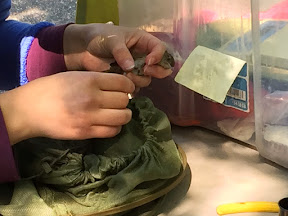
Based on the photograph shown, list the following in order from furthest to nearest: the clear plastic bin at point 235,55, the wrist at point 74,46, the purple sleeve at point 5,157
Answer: the wrist at point 74,46 < the clear plastic bin at point 235,55 < the purple sleeve at point 5,157

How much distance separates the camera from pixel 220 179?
59cm

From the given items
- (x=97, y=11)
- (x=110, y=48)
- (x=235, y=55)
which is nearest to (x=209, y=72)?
(x=235, y=55)

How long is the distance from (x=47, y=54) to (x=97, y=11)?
12cm

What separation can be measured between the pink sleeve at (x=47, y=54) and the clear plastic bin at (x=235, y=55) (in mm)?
89

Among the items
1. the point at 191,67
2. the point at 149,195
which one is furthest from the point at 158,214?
the point at 191,67

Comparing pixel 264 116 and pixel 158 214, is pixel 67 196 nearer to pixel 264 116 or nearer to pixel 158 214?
pixel 158 214

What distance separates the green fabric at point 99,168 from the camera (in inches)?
19.7

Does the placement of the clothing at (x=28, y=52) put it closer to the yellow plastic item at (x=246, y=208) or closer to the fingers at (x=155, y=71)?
the fingers at (x=155, y=71)

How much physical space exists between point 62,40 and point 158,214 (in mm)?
353

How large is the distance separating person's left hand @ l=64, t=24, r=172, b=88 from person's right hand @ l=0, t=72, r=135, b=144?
0.32ft

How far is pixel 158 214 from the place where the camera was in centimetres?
53

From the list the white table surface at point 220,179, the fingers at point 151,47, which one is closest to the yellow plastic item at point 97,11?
the fingers at point 151,47

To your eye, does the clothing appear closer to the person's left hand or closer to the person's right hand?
the person's left hand

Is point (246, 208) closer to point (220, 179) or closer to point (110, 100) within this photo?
point (220, 179)
